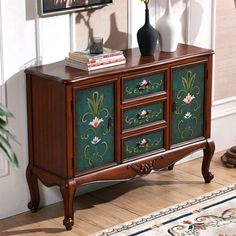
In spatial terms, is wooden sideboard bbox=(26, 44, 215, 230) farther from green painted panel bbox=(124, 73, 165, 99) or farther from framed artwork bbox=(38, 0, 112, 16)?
framed artwork bbox=(38, 0, 112, 16)

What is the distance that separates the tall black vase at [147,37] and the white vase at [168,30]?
12cm

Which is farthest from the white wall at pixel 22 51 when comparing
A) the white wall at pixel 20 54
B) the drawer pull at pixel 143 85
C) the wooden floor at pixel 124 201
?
the drawer pull at pixel 143 85

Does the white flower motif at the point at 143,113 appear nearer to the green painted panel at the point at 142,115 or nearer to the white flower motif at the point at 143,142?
the green painted panel at the point at 142,115

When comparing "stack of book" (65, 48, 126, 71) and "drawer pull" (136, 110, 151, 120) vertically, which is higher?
"stack of book" (65, 48, 126, 71)

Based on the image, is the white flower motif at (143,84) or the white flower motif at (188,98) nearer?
the white flower motif at (143,84)

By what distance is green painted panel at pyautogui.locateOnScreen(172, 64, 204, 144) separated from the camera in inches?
175

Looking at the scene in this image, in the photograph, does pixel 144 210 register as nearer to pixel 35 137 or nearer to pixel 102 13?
pixel 35 137

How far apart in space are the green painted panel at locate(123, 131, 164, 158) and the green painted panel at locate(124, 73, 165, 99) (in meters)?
0.26

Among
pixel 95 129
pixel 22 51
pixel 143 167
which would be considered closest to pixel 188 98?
pixel 143 167

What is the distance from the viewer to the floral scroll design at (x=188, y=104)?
4.48m

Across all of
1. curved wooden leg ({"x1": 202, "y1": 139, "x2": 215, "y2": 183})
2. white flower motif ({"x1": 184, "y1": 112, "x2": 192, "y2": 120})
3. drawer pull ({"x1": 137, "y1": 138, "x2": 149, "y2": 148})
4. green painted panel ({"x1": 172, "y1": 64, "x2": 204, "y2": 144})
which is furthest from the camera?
curved wooden leg ({"x1": 202, "y1": 139, "x2": 215, "y2": 183})

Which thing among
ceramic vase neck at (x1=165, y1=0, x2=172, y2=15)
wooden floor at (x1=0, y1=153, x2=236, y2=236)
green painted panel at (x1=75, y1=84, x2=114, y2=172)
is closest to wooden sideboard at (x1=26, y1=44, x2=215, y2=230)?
green painted panel at (x1=75, y1=84, x2=114, y2=172)

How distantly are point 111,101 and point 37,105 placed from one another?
40 centimetres

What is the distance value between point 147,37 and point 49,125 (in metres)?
0.78
